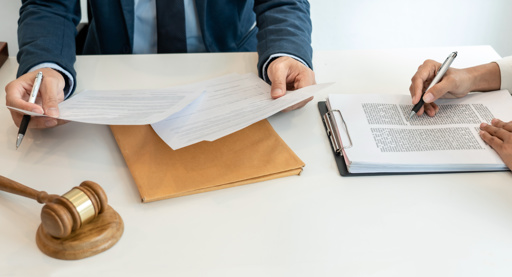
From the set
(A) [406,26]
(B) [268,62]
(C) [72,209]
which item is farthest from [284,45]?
(A) [406,26]

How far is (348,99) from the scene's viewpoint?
3.55ft

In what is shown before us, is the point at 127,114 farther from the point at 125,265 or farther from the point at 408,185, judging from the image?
the point at 408,185

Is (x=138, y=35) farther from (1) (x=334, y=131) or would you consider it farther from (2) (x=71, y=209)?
(2) (x=71, y=209)

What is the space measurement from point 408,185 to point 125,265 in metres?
0.53

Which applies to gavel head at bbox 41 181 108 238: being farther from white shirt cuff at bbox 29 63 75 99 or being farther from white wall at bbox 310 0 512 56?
white wall at bbox 310 0 512 56

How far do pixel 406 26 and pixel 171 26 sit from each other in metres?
1.90

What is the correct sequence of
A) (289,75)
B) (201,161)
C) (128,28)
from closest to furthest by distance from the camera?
(201,161) < (289,75) < (128,28)

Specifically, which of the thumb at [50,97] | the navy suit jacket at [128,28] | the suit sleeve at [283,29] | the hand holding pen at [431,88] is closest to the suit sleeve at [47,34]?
the navy suit jacket at [128,28]

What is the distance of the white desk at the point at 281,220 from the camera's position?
2.33ft

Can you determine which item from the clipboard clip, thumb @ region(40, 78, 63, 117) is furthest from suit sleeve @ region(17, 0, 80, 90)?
the clipboard clip

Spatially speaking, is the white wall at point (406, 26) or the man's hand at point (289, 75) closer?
the man's hand at point (289, 75)

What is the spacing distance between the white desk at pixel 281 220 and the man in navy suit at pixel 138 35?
10 cm

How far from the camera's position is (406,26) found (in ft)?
9.21

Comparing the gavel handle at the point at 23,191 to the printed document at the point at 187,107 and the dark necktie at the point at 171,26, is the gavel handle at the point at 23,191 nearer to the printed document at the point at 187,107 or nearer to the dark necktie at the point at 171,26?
the printed document at the point at 187,107
